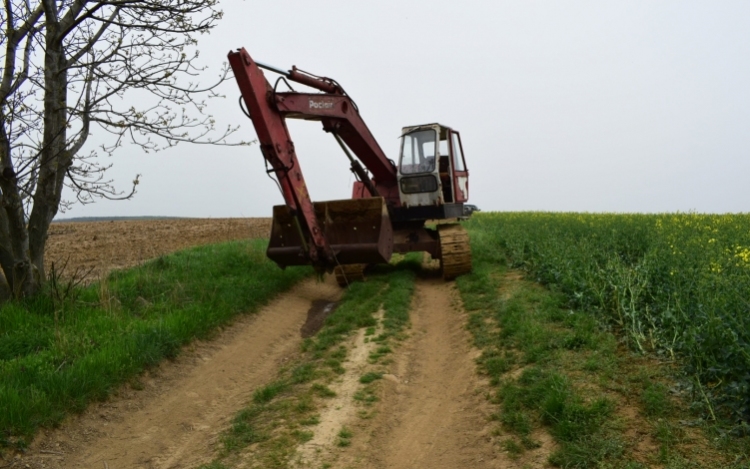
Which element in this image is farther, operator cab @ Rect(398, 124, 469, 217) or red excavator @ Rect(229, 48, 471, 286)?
operator cab @ Rect(398, 124, 469, 217)

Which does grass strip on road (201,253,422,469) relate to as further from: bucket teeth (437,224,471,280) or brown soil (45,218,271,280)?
brown soil (45,218,271,280)

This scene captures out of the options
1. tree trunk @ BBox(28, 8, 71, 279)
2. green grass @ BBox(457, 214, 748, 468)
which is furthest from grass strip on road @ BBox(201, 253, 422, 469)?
tree trunk @ BBox(28, 8, 71, 279)

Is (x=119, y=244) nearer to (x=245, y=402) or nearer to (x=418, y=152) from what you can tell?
(x=418, y=152)

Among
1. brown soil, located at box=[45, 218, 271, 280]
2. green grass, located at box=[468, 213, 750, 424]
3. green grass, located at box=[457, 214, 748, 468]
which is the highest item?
brown soil, located at box=[45, 218, 271, 280]

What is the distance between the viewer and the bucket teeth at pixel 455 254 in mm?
12758

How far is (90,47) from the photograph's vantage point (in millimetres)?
8555

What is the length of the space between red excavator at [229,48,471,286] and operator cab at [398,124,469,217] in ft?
0.07

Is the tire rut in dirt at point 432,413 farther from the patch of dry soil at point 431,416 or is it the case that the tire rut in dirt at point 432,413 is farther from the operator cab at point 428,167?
the operator cab at point 428,167

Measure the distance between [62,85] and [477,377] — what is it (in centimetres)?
652

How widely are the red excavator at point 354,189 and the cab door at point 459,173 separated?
0.02 meters

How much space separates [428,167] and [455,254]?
6.50ft

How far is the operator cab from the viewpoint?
43.8 ft

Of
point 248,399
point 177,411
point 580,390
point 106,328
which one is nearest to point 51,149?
point 106,328

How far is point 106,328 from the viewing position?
805 cm
